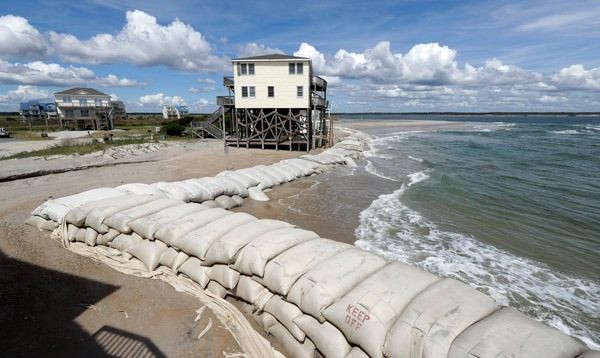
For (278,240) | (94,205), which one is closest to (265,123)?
(94,205)

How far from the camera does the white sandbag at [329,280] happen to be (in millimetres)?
4285

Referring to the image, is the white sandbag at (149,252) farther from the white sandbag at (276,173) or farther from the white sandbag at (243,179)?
the white sandbag at (276,173)

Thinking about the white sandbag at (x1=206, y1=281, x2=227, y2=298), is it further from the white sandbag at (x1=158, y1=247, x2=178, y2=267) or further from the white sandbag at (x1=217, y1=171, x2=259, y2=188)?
the white sandbag at (x1=217, y1=171, x2=259, y2=188)

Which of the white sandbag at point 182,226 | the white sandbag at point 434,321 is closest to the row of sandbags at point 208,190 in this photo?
the white sandbag at point 182,226

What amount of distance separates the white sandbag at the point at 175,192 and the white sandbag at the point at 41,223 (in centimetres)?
285

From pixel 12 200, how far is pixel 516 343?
48.5ft

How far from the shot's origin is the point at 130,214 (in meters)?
7.07

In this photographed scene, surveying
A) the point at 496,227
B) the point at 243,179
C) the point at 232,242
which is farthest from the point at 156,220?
the point at 496,227

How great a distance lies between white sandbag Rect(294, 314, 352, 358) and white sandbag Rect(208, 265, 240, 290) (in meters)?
1.47

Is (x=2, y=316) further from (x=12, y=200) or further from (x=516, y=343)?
(x=12, y=200)

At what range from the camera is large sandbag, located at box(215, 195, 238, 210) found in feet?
36.1

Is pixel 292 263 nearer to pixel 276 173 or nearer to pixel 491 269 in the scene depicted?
pixel 491 269

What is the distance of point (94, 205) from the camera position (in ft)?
25.2

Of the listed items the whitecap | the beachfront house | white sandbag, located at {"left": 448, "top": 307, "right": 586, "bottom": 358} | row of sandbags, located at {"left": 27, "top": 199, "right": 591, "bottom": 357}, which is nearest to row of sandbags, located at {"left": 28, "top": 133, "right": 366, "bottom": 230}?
row of sandbags, located at {"left": 27, "top": 199, "right": 591, "bottom": 357}
